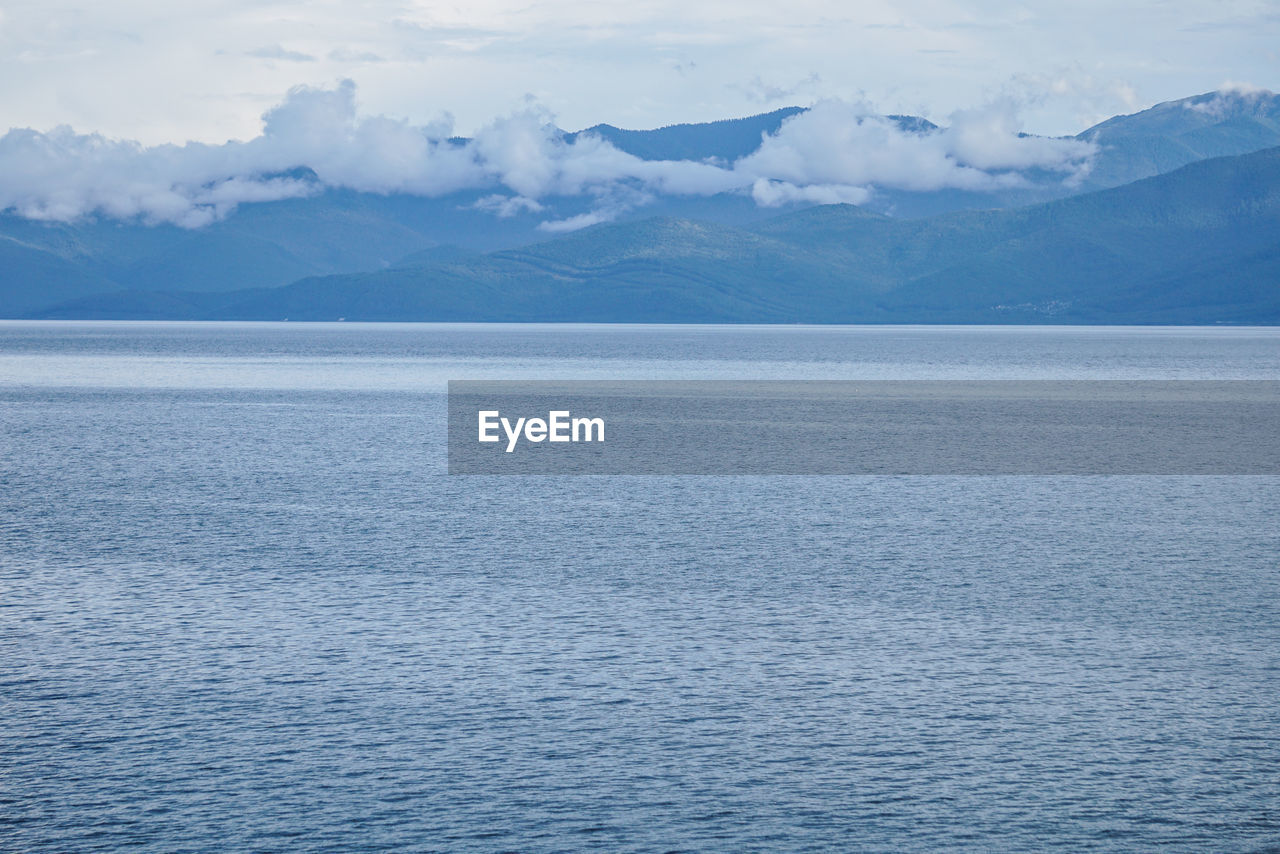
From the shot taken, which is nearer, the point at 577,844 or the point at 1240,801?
the point at 577,844

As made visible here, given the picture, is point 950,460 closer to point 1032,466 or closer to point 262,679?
point 1032,466

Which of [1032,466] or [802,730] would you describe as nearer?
[802,730]

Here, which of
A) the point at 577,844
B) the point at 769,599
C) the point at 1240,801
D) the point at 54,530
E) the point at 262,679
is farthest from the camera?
the point at 54,530

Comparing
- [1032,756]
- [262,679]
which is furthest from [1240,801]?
[262,679]

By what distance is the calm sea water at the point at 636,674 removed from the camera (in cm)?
1950

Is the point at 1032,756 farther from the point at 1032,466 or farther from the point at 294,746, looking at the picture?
the point at 1032,466

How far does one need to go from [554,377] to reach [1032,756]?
5575 inches

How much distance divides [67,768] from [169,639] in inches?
303

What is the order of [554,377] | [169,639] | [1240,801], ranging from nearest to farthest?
[1240,801] < [169,639] < [554,377]

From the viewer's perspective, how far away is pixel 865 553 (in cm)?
4041

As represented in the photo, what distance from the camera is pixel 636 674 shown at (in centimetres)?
2627

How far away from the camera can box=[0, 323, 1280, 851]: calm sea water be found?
19.5 meters

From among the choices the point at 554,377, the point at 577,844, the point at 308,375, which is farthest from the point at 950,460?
the point at 308,375

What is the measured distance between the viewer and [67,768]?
830 inches
